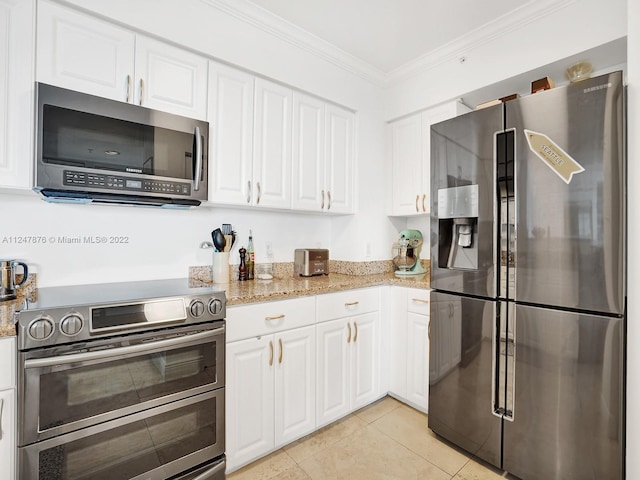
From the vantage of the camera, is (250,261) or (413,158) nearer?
(250,261)

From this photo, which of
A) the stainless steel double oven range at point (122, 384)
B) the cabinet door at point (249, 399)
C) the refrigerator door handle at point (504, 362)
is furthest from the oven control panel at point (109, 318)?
the refrigerator door handle at point (504, 362)

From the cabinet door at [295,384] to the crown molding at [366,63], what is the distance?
1.95 metres

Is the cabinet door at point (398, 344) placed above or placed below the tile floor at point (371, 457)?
above

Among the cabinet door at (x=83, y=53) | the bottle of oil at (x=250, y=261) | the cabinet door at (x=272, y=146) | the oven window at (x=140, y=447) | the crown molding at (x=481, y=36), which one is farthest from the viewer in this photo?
the bottle of oil at (x=250, y=261)

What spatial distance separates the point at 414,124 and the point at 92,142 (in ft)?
7.49

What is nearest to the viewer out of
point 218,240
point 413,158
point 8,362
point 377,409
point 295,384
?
point 8,362

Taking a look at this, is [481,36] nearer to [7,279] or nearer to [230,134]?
[230,134]

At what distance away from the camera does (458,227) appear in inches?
75.2

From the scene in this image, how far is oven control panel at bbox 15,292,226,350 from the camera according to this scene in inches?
44.6

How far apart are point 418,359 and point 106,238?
84.5 inches

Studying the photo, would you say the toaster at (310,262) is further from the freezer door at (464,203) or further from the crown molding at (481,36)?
the crown molding at (481,36)

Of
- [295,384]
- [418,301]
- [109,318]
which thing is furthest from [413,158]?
[109,318]

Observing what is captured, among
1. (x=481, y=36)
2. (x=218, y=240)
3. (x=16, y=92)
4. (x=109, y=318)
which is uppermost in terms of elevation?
(x=481, y=36)

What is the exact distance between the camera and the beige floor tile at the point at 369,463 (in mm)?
1695
